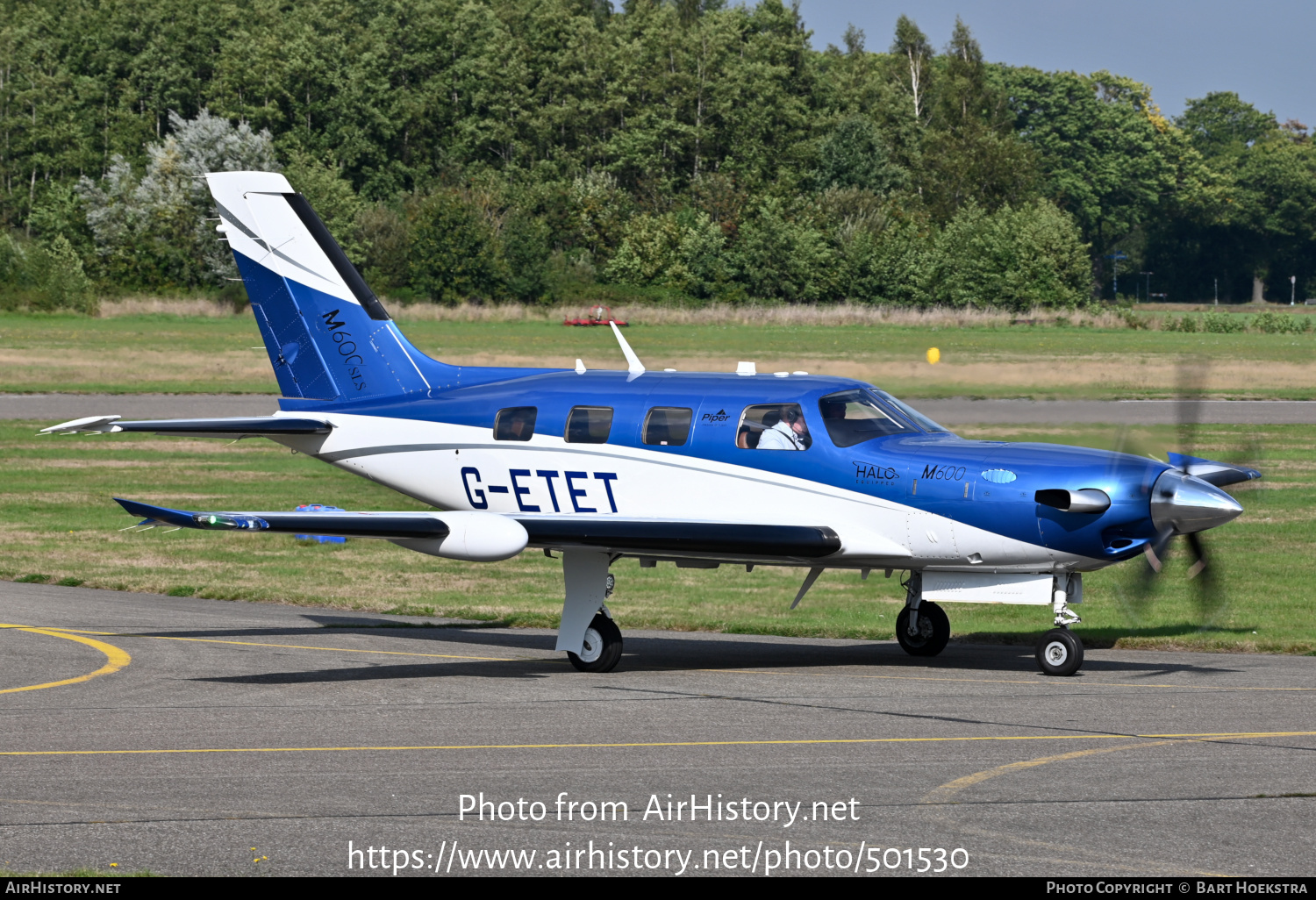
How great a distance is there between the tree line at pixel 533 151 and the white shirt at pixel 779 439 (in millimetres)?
74395

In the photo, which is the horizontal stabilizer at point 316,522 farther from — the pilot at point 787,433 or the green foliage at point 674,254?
the green foliage at point 674,254

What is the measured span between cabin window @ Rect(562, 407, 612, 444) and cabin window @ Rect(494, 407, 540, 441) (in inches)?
17.8

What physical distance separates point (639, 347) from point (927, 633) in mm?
48863

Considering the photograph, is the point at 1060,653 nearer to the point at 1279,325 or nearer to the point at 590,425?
the point at 590,425

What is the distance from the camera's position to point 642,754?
1148 centimetres

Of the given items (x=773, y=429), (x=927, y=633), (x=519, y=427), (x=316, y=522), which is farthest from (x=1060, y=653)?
(x=316, y=522)

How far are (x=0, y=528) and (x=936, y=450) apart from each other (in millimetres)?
18318

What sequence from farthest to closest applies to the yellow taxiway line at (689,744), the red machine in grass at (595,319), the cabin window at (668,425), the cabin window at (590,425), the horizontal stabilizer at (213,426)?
the red machine in grass at (595,319) < the horizontal stabilizer at (213,426) < the cabin window at (590,425) < the cabin window at (668,425) < the yellow taxiway line at (689,744)

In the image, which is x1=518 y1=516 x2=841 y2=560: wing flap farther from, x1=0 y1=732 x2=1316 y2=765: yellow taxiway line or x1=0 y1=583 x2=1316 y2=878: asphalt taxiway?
x1=0 y1=732 x2=1316 y2=765: yellow taxiway line

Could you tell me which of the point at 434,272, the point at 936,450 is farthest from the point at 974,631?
the point at 434,272

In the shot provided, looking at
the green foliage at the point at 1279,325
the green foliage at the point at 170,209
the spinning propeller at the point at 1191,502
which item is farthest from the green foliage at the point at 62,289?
the spinning propeller at the point at 1191,502

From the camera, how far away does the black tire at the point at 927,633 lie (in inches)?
646

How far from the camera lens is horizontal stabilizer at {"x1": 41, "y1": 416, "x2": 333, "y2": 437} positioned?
16452 millimetres

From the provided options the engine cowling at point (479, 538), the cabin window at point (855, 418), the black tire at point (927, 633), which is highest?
the cabin window at point (855, 418)
